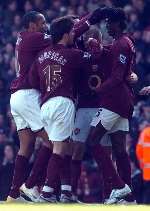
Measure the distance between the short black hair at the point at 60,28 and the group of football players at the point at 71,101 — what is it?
1cm

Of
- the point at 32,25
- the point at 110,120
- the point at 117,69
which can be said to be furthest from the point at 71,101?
the point at 32,25

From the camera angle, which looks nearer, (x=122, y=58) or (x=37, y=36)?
(x=122, y=58)

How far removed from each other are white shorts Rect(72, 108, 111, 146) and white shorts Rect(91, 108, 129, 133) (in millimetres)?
170

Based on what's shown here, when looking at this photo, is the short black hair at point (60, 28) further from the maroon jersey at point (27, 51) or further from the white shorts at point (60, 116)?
the white shorts at point (60, 116)

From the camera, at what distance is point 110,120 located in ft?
43.5

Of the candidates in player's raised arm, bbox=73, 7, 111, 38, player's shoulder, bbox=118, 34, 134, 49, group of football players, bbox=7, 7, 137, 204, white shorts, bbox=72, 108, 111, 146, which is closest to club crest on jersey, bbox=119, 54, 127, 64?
group of football players, bbox=7, 7, 137, 204

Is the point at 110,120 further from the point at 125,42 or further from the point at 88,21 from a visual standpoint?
the point at 88,21

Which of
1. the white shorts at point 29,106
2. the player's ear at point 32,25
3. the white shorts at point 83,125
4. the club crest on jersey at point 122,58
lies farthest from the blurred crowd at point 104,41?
the player's ear at point 32,25

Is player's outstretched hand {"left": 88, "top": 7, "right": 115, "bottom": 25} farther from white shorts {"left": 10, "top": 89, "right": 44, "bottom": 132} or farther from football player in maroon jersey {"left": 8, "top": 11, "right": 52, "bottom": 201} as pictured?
white shorts {"left": 10, "top": 89, "right": 44, "bottom": 132}

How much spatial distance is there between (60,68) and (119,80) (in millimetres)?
680

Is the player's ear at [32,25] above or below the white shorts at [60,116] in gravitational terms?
above

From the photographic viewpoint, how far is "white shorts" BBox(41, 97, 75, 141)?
13.0 meters

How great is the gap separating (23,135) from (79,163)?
0.73 metres

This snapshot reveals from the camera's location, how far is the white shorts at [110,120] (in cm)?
1326
